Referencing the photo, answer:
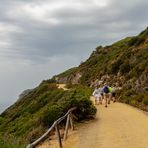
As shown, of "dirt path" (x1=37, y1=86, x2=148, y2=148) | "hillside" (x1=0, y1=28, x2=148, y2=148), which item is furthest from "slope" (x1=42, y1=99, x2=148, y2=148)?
"hillside" (x1=0, y1=28, x2=148, y2=148)

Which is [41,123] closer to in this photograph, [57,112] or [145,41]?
[57,112]

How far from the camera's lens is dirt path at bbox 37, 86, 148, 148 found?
676 inches

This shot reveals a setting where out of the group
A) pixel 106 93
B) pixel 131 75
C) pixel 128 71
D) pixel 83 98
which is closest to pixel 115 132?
pixel 83 98

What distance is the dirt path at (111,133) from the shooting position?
1717 cm

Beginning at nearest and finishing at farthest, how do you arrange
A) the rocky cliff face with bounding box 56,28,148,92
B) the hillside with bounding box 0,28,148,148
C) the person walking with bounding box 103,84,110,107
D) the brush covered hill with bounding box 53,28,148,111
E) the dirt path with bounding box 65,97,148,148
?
the dirt path with bounding box 65,97,148,148 → the hillside with bounding box 0,28,148,148 → the person walking with bounding box 103,84,110,107 → the brush covered hill with bounding box 53,28,148,111 → the rocky cliff face with bounding box 56,28,148,92

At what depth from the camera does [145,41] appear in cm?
6419

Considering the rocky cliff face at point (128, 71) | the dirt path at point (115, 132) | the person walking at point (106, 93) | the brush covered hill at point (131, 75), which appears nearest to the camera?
the dirt path at point (115, 132)

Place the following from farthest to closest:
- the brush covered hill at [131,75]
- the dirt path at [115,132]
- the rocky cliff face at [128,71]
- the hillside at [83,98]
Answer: the rocky cliff face at [128,71] < the brush covered hill at [131,75] < the hillside at [83,98] < the dirt path at [115,132]

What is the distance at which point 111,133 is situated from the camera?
19.9 meters

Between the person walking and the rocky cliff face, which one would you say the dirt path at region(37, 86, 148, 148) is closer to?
the person walking

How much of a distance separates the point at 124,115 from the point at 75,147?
10.3 metres

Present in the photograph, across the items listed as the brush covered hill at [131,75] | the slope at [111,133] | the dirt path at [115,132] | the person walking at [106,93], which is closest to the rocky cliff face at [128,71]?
the brush covered hill at [131,75]

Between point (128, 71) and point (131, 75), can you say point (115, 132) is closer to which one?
point (131, 75)

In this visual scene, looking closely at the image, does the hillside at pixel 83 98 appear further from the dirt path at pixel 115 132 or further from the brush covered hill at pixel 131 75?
the dirt path at pixel 115 132
